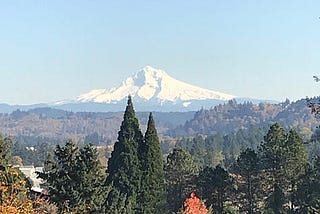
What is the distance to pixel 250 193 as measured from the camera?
141 feet

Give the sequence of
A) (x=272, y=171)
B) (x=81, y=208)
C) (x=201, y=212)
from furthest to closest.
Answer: (x=272, y=171), (x=201, y=212), (x=81, y=208)

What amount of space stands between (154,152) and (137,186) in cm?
238

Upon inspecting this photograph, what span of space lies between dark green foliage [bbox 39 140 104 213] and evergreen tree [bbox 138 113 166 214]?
48.1ft

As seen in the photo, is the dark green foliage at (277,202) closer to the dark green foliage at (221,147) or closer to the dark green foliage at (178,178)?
the dark green foliage at (178,178)

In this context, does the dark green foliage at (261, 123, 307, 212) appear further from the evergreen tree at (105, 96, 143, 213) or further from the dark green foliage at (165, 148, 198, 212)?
the evergreen tree at (105, 96, 143, 213)

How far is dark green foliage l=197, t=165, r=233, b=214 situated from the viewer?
4156 centimetres

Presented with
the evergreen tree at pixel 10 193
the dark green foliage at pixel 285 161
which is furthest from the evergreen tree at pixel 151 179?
the evergreen tree at pixel 10 193

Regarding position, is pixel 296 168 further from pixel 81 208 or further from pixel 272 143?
pixel 81 208

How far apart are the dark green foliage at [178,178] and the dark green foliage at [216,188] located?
10.5 feet

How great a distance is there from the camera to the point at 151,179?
3981 centimetres

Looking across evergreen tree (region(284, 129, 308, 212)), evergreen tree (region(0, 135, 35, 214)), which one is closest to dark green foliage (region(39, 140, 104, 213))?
evergreen tree (region(0, 135, 35, 214))

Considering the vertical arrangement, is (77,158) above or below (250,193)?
Answer: above

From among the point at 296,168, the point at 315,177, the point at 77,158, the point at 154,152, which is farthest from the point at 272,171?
the point at 77,158

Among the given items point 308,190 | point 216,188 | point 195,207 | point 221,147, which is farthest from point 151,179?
point 221,147
